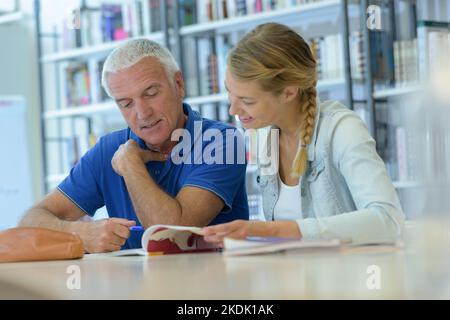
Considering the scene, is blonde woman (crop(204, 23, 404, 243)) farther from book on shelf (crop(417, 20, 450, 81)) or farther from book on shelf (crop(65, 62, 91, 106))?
book on shelf (crop(65, 62, 91, 106))

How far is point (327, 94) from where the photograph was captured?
3.49 m

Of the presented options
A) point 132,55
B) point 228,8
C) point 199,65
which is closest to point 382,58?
point 228,8

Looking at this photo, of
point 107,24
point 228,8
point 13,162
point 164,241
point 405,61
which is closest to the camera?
point 164,241

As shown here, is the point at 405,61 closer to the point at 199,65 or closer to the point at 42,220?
the point at 199,65

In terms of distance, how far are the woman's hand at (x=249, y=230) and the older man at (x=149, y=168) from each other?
0.47 m

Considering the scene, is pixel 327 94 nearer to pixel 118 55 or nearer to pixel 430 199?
pixel 118 55

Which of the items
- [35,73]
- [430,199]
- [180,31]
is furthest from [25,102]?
[430,199]

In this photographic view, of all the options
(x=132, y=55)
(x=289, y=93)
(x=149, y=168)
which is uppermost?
(x=132, y=55)

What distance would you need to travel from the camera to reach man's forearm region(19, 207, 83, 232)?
170cm

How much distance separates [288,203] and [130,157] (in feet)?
1.24

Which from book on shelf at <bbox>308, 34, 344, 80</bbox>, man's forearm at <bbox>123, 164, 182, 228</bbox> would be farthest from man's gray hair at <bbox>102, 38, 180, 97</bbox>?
book on shelf at <bbox>308, 34, 344, 80</bbox>

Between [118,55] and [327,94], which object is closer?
[118,55]

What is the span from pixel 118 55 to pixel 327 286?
1.35m

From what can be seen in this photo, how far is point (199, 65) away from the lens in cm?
391
